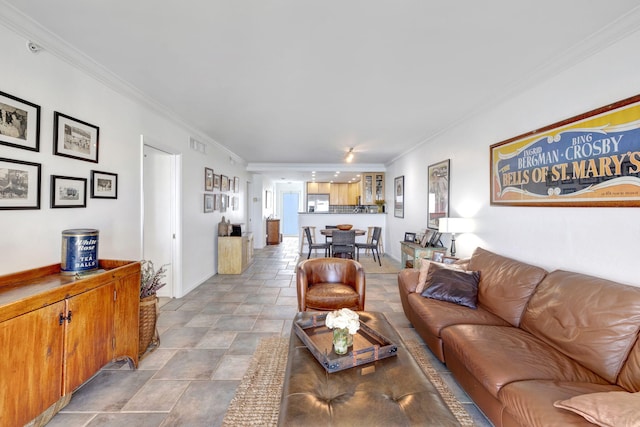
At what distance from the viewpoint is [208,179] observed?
16.4 feet

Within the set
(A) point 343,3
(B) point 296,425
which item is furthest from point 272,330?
(A) point 343,3

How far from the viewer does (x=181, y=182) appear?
13.3 feet

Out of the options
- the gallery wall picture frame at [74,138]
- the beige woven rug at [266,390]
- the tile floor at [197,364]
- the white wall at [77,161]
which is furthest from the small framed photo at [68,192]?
the beige woven rug at [266,390]

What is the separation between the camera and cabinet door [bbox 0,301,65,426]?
1367mm

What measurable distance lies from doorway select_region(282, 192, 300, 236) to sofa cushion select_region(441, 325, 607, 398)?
1100 cm

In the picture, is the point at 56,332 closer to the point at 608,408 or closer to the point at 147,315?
the point at 147,315

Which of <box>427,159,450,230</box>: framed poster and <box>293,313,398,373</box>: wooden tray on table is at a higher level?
<box>427,159,450,230</box>: framed poster

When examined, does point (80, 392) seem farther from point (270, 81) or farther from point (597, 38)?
point (597, 38)

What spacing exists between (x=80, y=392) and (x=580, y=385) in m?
3.23

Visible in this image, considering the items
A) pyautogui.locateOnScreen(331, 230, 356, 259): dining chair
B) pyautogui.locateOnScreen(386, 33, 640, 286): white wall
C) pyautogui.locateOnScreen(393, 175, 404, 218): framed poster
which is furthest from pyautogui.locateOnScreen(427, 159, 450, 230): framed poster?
pyautogui.locateOnScreen(331, 230, 356, 259): dining chair

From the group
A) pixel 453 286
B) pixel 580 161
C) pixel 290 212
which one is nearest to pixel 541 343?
pixel 453 286

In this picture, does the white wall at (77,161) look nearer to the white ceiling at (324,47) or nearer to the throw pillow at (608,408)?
the white ceiling at (324,47)

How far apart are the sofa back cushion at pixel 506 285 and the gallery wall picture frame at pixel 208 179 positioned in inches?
170

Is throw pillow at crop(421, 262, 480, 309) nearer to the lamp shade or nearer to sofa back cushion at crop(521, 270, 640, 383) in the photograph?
sofa back cushion at crop(521, 270, 640, 383)
